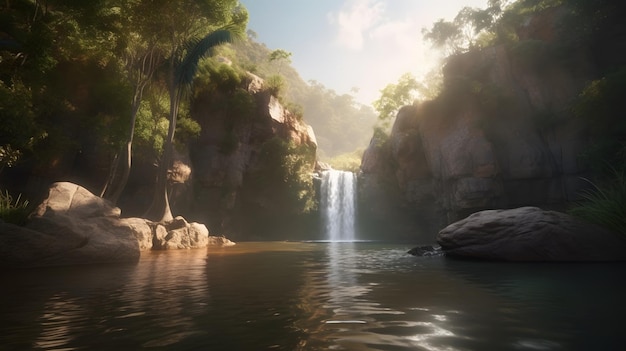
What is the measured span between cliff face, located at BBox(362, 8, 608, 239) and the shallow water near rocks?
54.2 feet

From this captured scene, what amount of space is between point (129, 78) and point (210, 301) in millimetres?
15510

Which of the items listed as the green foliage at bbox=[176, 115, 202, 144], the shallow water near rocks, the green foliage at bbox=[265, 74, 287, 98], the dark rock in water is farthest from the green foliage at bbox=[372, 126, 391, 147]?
the shallow water near rocks

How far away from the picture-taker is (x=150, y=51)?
1586 cm

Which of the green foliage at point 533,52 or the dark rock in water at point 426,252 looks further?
the green foliage at point 533,52

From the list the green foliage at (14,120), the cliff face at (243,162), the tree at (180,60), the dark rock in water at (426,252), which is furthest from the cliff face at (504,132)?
the green foliage at (14,120)

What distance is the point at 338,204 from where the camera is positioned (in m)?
30.5

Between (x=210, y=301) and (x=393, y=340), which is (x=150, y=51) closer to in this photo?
(x=210, y=301)

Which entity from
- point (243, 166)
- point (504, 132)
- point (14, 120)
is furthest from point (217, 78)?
point (504, 132)

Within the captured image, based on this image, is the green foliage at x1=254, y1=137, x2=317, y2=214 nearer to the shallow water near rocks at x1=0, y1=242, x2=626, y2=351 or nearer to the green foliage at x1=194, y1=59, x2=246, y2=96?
the green foliage at x1=194, y1=59, x2=246, y2=96

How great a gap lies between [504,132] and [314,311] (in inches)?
920

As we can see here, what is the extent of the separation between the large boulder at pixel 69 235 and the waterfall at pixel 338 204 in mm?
20915

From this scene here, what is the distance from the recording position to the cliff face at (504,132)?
20.9 m

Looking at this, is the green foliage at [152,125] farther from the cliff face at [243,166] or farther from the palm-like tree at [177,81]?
the cliff face at [243,166]

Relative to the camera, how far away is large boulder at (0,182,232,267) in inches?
296
